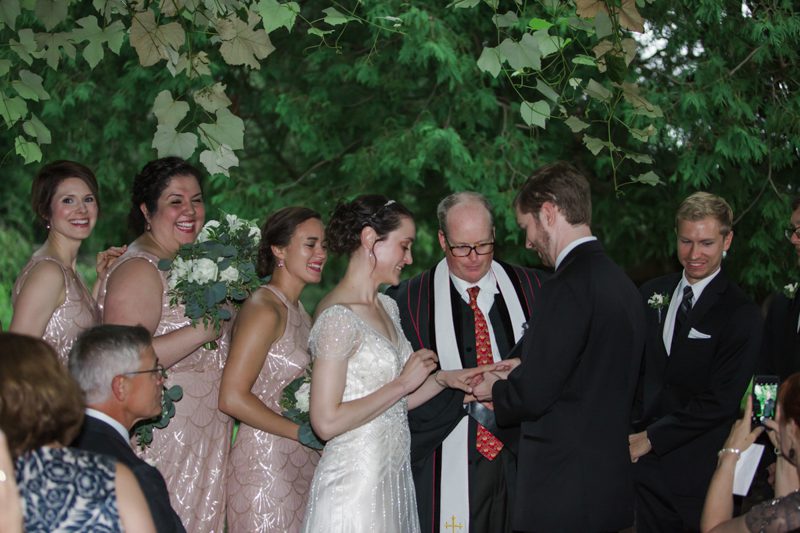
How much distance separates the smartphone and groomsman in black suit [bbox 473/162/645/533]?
57 centimetres

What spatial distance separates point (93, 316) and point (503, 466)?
2.08 m

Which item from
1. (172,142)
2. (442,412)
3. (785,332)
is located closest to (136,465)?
(172,142)

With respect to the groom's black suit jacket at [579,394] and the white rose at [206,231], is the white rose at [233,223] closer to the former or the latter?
the white rose at [206,231]

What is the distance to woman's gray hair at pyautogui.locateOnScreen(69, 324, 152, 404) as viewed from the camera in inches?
127

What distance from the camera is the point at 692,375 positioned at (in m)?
5.18

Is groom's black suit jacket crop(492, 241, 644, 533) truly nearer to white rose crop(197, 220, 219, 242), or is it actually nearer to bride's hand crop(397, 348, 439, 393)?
bride's hand crop(397, 348, 439, 393)

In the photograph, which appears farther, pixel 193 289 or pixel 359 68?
pixel 359 68

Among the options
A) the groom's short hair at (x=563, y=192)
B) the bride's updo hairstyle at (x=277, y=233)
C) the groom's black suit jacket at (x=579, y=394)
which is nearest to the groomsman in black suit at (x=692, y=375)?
the groom's black suit jacket at (x=579, y=394)

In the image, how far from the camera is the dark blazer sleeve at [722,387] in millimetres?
5008

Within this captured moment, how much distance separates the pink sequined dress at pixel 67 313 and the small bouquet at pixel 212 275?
37 cm

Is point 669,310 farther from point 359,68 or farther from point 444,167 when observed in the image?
point 359,68

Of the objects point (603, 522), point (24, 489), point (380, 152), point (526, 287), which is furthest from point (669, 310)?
point (380, 152)

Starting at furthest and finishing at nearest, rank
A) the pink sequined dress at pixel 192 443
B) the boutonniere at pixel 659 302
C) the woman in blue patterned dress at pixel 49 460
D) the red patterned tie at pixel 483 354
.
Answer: the boutonniere at pixel 659 302
the red patterned tie at pixel 483 354
the pink sequined dress at pixel 192 443
the woman in blue patterned dress at pixel 49 460

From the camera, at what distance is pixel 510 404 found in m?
4.23
